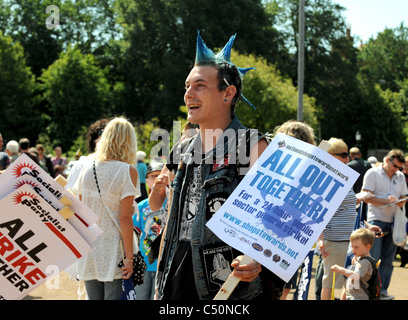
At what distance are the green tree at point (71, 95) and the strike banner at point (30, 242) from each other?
37951 millimetres

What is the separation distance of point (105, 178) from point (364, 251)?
9.52 ft

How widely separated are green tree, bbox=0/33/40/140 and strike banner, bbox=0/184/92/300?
126 feet

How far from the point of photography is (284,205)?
8.47 feet

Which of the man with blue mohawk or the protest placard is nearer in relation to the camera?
the man with blue mohawk

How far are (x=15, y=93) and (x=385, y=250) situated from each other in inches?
1457

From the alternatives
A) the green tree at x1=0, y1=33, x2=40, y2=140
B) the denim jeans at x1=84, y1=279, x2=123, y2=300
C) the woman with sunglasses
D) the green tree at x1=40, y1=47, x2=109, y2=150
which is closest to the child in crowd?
the woman with sunglasses

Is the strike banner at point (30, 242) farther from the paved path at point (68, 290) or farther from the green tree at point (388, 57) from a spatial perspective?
the green tree at point (388, 57)

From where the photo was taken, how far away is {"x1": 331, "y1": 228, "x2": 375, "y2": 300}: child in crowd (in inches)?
223

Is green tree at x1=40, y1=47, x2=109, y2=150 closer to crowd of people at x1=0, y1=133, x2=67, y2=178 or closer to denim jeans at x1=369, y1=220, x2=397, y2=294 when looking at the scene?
crowd of people at x1=0, y1=133, x2=67, y2=178

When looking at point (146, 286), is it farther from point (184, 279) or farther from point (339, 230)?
point (184, 279)

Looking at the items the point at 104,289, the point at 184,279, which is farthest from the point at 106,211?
the point at 184,279

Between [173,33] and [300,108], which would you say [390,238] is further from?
[173,33]

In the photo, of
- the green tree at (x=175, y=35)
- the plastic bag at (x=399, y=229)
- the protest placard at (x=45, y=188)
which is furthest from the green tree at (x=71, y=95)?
the protest placard at (x=45, y=188)

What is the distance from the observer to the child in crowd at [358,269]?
5676 millimetres
